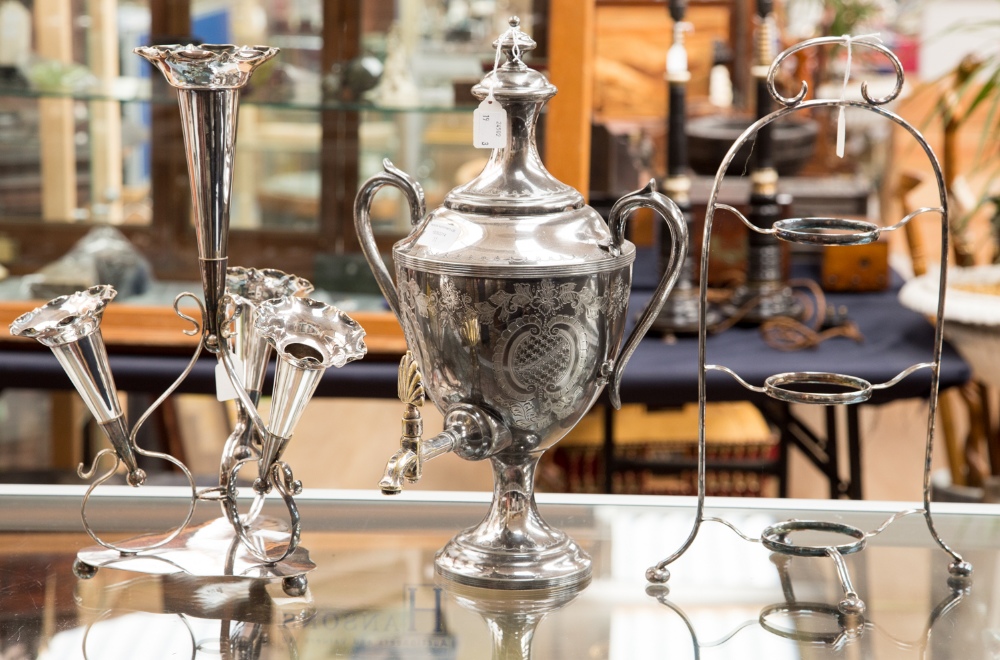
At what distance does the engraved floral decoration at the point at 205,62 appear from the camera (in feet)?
3.20

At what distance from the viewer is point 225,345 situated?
1.09 meters

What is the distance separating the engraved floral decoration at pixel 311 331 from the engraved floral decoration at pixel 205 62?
0.19 meters

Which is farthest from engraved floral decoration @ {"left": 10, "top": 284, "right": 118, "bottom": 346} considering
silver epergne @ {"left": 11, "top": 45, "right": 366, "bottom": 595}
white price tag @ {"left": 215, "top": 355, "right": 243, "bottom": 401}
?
white price tag @ {"left": 215, "top": 355, "right": 243, "bottom": 401}

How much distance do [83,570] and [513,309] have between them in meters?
0.49

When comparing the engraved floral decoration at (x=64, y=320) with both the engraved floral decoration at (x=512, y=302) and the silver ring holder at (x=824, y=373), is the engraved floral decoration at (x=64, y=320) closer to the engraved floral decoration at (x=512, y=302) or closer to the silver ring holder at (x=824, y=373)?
the engraved floral decoration at (x=512, y=302)

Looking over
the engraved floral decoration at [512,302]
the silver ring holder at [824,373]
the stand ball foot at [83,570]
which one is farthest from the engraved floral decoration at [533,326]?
the stand ball foot at [83,570]

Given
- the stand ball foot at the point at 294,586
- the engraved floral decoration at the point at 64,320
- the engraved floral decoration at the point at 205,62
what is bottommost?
the stand ball foot at the point at 294,586

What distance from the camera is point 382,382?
2016 millimetres

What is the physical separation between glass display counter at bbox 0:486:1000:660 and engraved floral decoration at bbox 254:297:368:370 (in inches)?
9.1

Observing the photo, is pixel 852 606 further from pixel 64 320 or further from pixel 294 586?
pixel 64 320

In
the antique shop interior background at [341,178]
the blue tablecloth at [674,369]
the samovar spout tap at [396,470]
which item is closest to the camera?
the samovar spout tap at [396,470]

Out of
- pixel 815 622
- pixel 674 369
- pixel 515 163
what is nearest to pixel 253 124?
pixel 674 369

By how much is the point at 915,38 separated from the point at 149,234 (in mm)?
5489

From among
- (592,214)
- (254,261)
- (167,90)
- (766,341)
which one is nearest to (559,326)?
(592,214)
